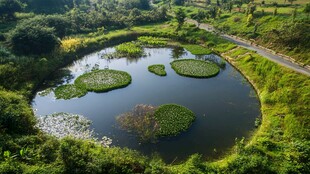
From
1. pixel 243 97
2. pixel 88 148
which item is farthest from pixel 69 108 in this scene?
pixel 243 97

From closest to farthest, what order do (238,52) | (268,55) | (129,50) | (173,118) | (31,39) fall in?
(173,118), (31,39), (268,55), (238,52), (129,50)

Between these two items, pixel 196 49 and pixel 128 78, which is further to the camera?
pixel 196 49

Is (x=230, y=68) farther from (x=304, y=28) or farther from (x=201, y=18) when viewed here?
(x=201, y=18)

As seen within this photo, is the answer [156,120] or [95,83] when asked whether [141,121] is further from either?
[95,83]

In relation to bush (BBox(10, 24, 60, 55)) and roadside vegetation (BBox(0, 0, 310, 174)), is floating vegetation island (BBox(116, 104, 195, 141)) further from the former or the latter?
bush (BBox(10, 24, 60, 55))

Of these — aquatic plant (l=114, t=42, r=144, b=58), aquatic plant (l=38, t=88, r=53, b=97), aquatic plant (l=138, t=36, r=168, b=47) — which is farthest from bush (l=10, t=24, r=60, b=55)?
aquatic plant (l=138, t=36, r=168, b=47)

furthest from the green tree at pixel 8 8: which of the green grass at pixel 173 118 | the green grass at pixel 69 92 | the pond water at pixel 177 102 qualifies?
the green grass at pixel 173 118

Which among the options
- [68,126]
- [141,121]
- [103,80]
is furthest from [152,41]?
[68,126]
